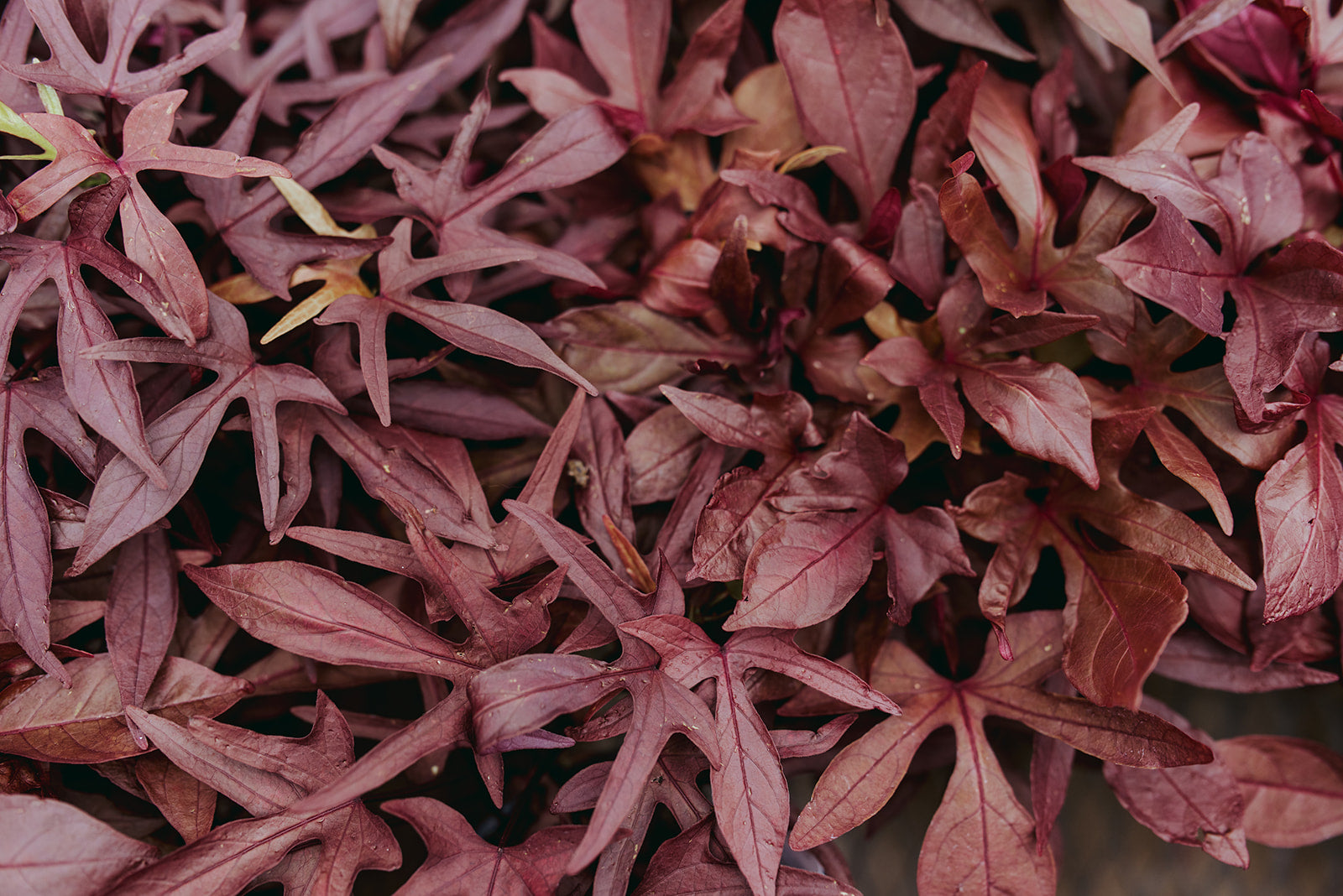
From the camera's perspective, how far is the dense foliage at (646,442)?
490mm

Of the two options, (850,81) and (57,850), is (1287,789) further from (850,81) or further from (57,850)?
(57,850)

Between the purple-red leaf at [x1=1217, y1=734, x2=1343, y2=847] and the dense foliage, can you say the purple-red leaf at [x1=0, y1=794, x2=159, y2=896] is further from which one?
the purple-red leaf at [x1=1217, y1=734, x2=1343, y2=847]

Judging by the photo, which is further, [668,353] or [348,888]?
[668,353]

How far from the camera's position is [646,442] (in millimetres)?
586

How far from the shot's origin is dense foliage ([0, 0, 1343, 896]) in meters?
0.49

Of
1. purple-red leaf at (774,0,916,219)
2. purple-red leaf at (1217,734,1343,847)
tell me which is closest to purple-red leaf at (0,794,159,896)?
purple-red leaf at (774,0,916,219)

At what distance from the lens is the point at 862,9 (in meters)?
0.59

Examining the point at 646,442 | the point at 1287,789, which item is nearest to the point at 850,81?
the point at 646,442

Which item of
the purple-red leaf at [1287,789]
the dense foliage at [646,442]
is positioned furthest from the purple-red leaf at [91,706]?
the purple-red leaf at [1287,789]

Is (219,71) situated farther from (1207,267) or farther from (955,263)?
(1207,267)

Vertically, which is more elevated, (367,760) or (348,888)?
(367,760)

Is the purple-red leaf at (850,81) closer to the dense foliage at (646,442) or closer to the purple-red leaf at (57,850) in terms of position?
the dense foliage at (646,442)

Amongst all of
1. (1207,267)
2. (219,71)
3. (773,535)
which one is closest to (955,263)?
(1207,267)

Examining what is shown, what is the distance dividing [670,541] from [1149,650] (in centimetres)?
30
